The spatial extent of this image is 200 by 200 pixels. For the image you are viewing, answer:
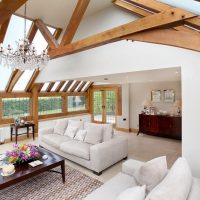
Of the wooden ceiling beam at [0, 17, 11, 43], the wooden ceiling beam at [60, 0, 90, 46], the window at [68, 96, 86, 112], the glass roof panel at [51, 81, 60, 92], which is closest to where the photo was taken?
the wooden ceiling beam at [60, 0, 90, 46]

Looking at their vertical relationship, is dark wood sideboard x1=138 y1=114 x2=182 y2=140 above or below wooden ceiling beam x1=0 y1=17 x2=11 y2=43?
below

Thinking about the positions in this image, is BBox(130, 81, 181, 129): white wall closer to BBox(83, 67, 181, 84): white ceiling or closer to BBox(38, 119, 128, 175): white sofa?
BBox(83, 67, 181, 84): white ceiling

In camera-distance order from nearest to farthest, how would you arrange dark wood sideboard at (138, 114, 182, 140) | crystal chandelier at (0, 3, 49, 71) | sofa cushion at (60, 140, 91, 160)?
crystal chandelier at (0, 3, 49, 71), sofa cushion at (60, 140, 91, 160), dark wood sideboard at (138, 114, 182, 140)

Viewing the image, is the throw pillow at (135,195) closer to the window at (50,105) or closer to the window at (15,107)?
the window at (15,107)

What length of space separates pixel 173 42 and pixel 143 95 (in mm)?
5242

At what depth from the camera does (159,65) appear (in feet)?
10.1

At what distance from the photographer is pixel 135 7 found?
310 cm

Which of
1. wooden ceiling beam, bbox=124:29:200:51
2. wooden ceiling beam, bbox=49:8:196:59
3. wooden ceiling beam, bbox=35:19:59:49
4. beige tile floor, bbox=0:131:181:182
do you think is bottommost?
beige tile floor, bbox=0:131:181:182

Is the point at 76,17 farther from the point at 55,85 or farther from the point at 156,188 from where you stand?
the point at 55,85

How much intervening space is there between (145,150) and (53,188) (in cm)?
296

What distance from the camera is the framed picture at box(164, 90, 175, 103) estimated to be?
21.2 ft

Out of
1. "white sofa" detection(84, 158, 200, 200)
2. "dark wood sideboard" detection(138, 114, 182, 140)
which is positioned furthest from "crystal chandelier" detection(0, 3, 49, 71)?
"dark wood sideboard" detection(138, 114, 182, 140)

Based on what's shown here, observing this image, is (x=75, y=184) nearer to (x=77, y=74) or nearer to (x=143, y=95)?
(x=77, y=74)

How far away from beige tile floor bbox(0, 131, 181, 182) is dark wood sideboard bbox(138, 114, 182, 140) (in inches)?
8.1
